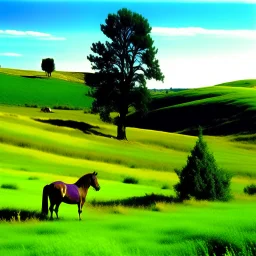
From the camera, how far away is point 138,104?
74062 mm

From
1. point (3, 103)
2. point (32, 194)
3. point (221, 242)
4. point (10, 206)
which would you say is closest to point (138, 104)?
point (32, 194)

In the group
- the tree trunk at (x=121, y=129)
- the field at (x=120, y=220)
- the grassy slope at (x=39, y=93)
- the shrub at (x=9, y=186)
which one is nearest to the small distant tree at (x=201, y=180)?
the field at (x=120, y=220)

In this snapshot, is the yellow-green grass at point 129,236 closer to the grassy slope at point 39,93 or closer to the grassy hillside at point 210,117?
the grassy hillside at point 210,117

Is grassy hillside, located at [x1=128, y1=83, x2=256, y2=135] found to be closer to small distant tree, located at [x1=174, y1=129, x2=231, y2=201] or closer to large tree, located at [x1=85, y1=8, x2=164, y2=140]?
large tree, located at [x1=85, y1=8, x2=164, y2=140]

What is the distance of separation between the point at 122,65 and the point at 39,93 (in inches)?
3863

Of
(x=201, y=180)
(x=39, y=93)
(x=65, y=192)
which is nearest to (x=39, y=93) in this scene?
(x=39, y=93)

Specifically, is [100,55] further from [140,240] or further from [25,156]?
[140,240]

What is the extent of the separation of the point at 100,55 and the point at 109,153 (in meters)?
22.8

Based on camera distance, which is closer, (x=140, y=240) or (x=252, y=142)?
(x=140, y=240)

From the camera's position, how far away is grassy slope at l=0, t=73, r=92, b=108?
149 meters

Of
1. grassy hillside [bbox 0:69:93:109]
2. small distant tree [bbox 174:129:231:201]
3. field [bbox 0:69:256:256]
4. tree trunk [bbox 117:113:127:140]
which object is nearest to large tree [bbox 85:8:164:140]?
tree trunk [bbox 117:113:127:140]

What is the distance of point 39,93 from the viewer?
168 meters

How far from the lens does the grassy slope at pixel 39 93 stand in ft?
490

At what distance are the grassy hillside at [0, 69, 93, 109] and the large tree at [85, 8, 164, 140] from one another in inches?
2737
